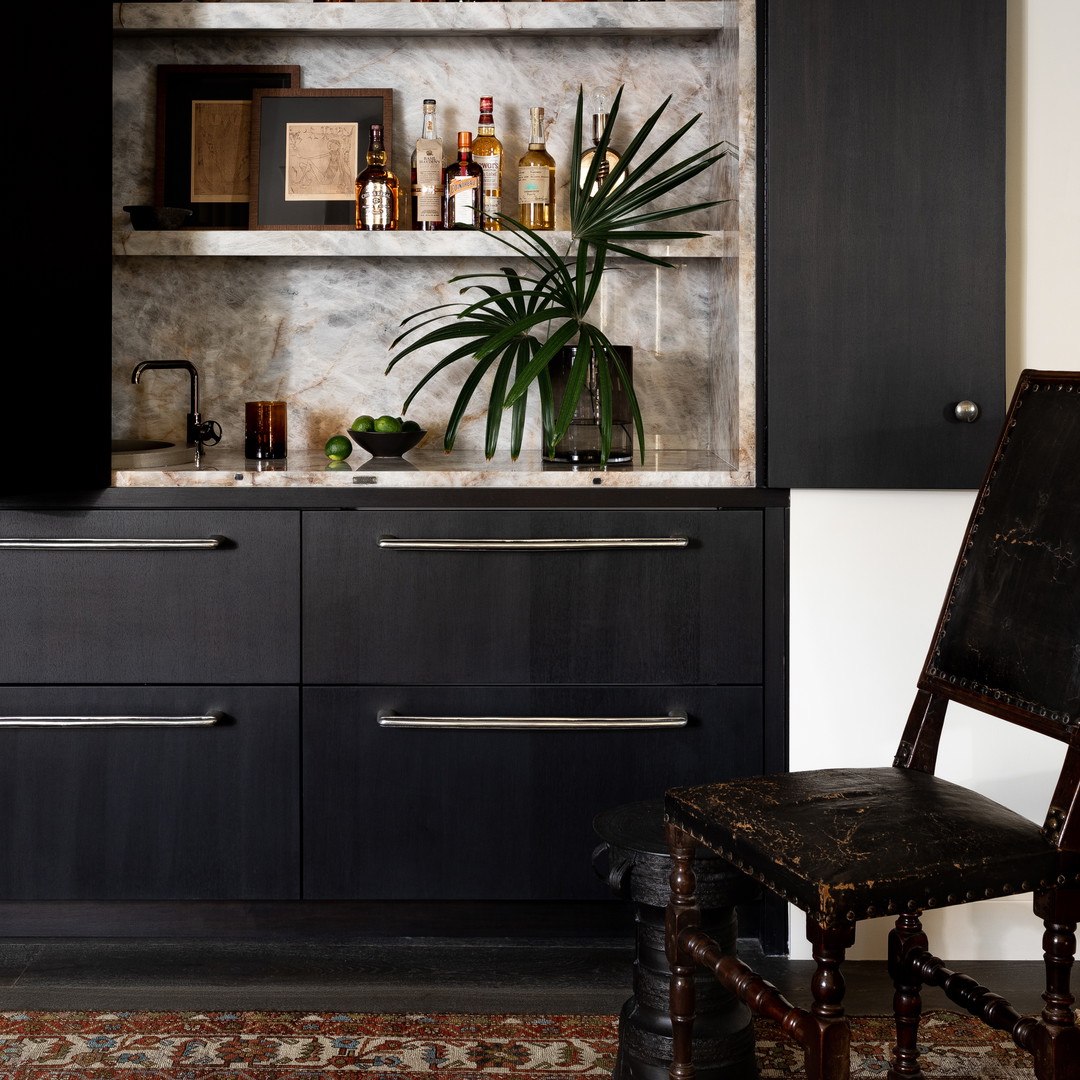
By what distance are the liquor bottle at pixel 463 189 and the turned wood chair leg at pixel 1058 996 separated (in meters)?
1.76

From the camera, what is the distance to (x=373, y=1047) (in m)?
1.88

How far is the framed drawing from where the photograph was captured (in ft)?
8.60

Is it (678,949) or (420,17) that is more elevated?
(420,17)

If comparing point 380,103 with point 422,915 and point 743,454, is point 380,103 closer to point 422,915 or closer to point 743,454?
point 743,454

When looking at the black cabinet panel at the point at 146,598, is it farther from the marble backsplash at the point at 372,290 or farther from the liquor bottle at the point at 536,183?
the liquor bottle at the point at 536,183

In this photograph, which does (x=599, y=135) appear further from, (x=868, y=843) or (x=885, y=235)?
(x=868, y=843)

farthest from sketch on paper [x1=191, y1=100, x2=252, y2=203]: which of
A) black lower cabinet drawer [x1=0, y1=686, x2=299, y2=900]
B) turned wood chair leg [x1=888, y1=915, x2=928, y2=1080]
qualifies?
turned wood chair leg [x1=888, y1=915, x2=928, y2=1080]

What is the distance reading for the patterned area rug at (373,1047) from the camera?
71.0 inches

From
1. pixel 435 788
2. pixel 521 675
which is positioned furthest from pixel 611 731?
pixel 435 788

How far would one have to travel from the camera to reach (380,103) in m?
2.62

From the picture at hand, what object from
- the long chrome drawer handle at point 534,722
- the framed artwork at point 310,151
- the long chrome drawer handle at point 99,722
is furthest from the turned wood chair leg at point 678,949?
the framed artwork at point 310,151

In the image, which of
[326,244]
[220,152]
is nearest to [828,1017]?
[326,244]

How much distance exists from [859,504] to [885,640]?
0.85 feet

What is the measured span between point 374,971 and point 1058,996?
4.03 feet
